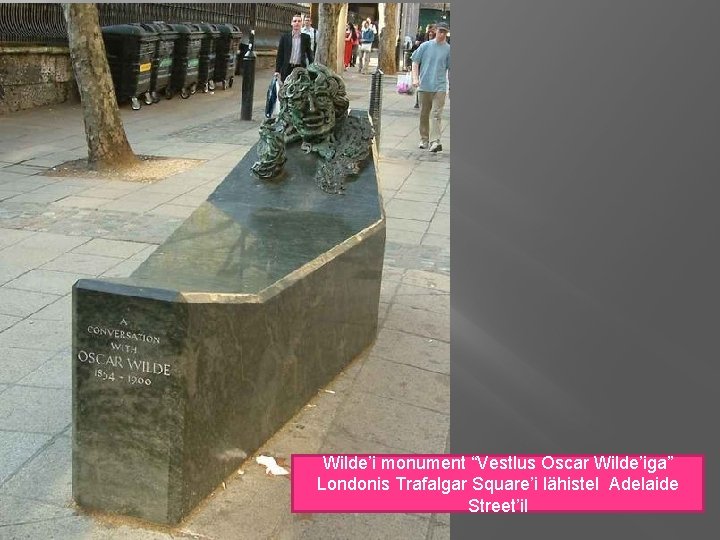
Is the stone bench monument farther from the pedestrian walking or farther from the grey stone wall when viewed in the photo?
the grey stone wall

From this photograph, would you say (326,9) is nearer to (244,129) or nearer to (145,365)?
(244,129)

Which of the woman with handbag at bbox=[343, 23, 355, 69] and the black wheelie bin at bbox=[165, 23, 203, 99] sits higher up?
the woman with handbag at bbox=[343, 23, 355, 69]

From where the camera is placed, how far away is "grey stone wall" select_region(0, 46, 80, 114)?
12.5 m

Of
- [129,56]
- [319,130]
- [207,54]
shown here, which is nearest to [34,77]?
[129,56]

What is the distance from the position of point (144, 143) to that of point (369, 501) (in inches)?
379

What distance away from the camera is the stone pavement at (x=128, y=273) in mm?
2885

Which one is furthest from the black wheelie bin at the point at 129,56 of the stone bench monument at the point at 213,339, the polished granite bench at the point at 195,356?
the polished granite bench at the point at 195,356

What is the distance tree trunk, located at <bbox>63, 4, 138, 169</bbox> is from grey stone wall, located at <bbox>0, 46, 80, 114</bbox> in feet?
12.7

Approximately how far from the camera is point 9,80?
499 inches

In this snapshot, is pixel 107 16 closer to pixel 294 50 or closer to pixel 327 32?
pixel 327 32

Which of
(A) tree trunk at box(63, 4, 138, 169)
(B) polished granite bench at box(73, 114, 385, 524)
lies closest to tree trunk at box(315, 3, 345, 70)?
(A) tree trunk at box(63, 4, 138, 169)

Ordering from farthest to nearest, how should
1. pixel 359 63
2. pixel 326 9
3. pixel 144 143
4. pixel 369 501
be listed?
1. pixel 359 63
2. pixel 326 9
3. pixel 144 143
4. pixel 369 501

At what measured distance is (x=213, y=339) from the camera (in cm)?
273

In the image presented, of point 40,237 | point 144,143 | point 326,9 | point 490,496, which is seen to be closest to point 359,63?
point 326,9
